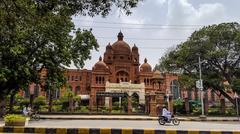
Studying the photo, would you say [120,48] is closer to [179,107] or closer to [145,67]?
[145,67]

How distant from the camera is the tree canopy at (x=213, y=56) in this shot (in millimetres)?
33000

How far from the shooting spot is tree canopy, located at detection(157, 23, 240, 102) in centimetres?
3300

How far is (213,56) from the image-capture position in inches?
1287

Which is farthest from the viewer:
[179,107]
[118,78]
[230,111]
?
[118,78]

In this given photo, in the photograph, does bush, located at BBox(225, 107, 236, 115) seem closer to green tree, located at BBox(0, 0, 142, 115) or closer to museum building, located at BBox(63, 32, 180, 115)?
museum building, located at BBox(63, 32, 180, 115)

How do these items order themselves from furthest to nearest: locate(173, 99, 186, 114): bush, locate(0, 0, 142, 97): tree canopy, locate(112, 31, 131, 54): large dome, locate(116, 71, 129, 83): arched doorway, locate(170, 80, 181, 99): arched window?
locate(170, 80, 181, 99): arched window, locate(112, 31, 131, 54): large dome, locate(116, 71, 129, 83): arched doorway, locate(173, 99, 186, 114): bush, locate(0, 0, 142, 97): tree canopy

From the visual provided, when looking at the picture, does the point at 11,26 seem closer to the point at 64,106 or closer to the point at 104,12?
the point at 104,12

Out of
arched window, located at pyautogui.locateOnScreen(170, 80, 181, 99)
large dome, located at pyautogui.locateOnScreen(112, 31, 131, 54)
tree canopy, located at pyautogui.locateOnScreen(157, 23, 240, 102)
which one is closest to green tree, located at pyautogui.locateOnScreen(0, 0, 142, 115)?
tree canopy, located at pyautogui.locateOnScreen(157, 23, 240, 102)

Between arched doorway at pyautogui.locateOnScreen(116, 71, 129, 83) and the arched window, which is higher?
arched doorway at pyautogui.locateOnScreen(116, 71, 129, 83)

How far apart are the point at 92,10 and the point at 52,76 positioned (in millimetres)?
18103

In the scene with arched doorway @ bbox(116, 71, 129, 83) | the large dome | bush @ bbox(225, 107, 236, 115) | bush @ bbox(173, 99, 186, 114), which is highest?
the large dome

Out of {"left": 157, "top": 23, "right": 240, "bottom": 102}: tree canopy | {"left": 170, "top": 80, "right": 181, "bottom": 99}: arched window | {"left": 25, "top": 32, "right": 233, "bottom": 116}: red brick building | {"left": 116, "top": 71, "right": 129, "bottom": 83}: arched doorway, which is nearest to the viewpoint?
{"left": 157, "top": 23, "right": 240, "bottom": 102}: tree canopy

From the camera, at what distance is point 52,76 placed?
26.4m

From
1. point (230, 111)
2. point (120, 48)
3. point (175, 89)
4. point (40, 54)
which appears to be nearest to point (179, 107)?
point (230, 111)
